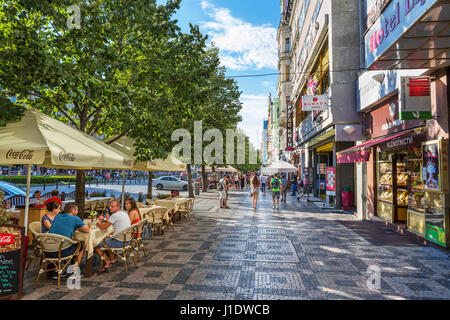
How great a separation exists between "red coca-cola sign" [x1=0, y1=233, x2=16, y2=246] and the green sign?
9.16 metres

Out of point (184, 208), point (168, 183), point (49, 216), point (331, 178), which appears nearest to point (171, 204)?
point (184, 208)

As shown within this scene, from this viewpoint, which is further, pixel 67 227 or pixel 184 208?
pixel 184 208

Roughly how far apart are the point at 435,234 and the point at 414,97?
3.62m

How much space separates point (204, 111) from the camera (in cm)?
2136

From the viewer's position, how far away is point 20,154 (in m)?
5.07

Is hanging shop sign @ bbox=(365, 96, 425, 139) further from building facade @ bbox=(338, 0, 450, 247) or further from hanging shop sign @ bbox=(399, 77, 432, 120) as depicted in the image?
hanging shop sign @ bbox=(399, 77, 432, 120)

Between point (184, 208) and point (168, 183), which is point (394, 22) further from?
point (168, 183)

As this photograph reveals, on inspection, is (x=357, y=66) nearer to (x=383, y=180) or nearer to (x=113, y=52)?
(x=383, y=180)

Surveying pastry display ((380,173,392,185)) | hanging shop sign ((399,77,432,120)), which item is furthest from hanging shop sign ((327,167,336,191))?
hanging shop sign ((399,77,432,120))

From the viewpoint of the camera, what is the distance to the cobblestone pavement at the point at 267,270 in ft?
15.9

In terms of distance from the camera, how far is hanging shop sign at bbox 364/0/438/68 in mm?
5207

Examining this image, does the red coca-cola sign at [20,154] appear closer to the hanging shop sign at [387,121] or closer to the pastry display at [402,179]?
the hanging shop sign at [387,121]
